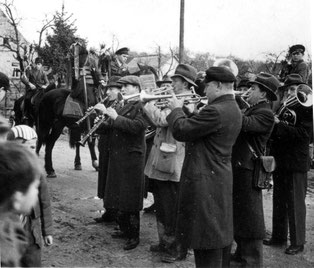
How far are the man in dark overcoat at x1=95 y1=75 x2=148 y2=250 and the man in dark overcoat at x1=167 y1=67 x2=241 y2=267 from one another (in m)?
1.21

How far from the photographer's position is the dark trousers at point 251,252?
391 centimetres

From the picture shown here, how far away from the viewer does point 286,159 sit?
466cm

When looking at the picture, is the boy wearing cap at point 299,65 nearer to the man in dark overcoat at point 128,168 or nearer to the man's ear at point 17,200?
the man in dark overcoat at point 128,168

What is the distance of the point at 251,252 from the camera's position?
3963 millimetres

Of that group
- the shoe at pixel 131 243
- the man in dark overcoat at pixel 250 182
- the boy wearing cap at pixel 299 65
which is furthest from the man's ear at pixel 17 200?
the boy wearing cap at pixel 299 65

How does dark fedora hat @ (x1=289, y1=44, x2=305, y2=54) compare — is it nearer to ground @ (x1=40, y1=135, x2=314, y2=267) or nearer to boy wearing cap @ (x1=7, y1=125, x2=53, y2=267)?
ground @ (x1=40, y1=135, x2=314, y2=267)

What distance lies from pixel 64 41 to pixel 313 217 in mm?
5197

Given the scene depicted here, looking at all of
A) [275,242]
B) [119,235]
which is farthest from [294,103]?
[119,235]

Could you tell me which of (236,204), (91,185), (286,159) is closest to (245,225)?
(236,204)

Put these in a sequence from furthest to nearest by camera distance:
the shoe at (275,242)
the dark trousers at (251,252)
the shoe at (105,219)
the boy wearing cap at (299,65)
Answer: the boy wearing cap at (299,65) → the shoe at (105,219) → the shoe at (275,242) → the dark trousers at (251,252)

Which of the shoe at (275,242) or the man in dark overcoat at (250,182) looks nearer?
the man in dark overcoat at (250,182)

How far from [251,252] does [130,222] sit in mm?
1291

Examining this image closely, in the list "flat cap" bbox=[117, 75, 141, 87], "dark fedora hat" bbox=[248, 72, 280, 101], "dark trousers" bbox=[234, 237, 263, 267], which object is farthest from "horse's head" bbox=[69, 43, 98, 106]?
"dark trousers" bbox=[234, 237, 263, 267]

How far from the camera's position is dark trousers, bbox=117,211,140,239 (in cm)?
463
